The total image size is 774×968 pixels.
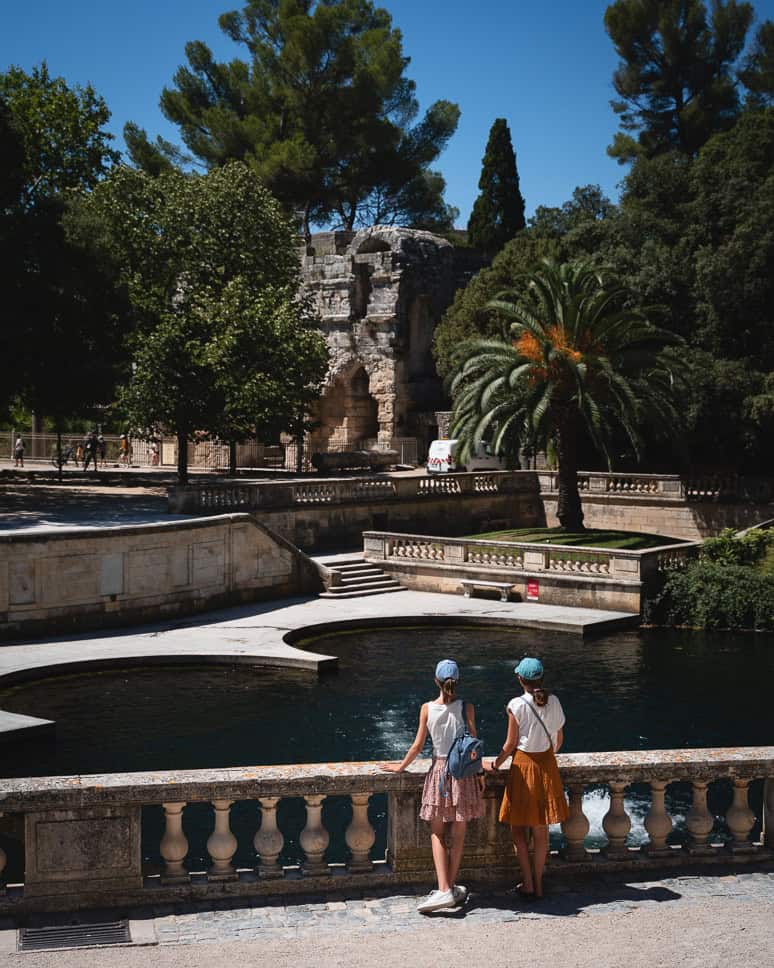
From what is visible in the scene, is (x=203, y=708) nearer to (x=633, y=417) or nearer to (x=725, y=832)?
(x=725, y=832)

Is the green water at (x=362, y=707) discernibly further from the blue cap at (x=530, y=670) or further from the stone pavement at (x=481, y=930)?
the blue cap at (x=530, y=670)

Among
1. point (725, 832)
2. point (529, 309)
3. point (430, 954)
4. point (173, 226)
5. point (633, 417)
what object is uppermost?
point (173, 226)

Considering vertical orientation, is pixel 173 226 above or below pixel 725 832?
above

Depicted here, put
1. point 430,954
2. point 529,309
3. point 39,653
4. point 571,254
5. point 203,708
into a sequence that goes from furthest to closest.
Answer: point 571,254 → point 529,309 → point 39,653 → point 203,708 → point 430,954

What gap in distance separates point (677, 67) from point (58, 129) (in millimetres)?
34567

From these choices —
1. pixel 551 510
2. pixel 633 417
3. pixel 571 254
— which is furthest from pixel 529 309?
pixel 571 254

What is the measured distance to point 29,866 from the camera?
7754 mm

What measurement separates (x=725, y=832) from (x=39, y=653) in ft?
49.7

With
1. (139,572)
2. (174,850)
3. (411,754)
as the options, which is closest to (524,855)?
(411,754)

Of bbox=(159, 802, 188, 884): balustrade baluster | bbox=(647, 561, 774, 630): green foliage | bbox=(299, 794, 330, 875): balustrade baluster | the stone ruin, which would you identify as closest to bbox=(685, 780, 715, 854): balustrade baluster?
bbox=(299, 794, 330, 875): balustrade baluster

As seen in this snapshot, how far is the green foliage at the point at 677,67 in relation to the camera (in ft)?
209

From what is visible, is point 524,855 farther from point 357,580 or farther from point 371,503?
point 371,503

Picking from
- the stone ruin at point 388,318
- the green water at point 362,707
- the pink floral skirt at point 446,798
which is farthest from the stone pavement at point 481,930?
the stone ruin at point 388,318

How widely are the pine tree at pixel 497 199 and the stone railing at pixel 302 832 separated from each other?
6230 cm
